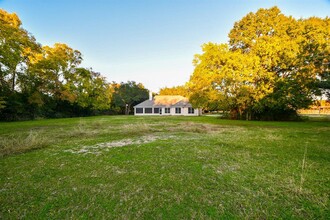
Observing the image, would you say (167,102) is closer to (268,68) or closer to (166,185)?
(268,68)

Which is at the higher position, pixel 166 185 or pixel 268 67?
pixel 268 67

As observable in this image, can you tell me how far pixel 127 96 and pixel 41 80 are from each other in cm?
2070

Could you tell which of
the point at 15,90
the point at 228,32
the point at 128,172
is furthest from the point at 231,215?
the point at 15,90

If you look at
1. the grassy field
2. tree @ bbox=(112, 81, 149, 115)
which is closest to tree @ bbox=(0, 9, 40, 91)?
the grassy field

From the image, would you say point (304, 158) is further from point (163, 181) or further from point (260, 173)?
point (163, 181)

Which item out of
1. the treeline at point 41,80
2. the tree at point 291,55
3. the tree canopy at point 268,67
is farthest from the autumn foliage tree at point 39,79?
the tree at point 291,55

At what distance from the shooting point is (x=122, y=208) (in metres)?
2.17

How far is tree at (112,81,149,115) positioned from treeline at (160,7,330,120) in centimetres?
2466

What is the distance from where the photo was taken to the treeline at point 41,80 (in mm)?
14559

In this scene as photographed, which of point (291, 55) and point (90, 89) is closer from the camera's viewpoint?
point (291, 55)

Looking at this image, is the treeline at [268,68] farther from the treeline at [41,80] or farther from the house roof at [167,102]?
the treeline at [41,80]

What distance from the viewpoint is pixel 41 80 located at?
20719 mm

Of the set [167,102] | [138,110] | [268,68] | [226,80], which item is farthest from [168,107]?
[268,68]

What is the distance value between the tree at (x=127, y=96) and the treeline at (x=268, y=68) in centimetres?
2466
